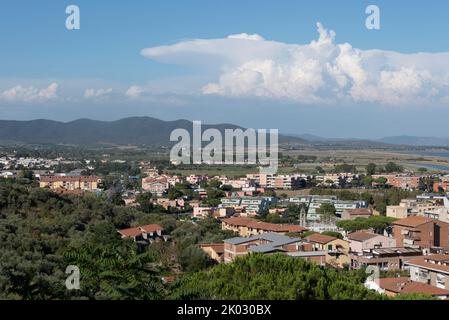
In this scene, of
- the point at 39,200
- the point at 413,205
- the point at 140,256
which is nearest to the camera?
the point at 140,256

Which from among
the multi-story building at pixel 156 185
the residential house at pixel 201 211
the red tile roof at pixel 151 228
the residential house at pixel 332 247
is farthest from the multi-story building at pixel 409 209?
the multi-story building at pixel 156 185

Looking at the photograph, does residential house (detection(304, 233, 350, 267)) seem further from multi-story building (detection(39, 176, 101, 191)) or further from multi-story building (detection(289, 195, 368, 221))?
multi-story building (detection(39, 176, 101, 191))

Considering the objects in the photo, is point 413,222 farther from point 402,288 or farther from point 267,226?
point 402,288

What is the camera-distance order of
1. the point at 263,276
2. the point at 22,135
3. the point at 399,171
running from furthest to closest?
1. the point at 22,135
2. the point at 399,171
3. the point at 263,276

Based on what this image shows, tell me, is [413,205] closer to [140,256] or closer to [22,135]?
[140,256]

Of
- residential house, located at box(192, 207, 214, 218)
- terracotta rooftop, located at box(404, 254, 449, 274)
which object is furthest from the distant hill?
terracotta rooftop, located at box(404, 254, 449, 274)

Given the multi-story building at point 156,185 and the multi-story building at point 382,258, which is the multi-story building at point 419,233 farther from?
the multi-story building at point 156,185
